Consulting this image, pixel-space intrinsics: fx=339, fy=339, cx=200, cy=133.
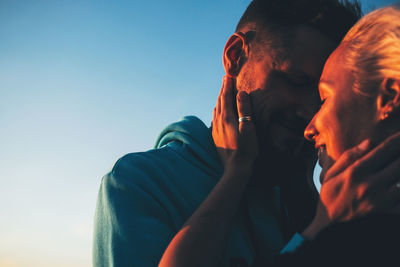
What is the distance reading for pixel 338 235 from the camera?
1.19m

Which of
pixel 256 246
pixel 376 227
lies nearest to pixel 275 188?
pixel 256 246

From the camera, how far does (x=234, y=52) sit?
8.73 feet

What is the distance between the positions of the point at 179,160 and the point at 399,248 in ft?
4.59

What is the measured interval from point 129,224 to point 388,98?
1347 millimetres

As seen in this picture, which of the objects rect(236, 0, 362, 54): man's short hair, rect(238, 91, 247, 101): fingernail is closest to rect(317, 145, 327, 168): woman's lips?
rect(238, 91, 247, 101): fingernail

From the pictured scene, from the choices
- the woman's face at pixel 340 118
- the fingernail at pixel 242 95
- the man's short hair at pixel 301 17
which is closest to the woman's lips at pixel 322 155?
the woman's face at pixel 340 118

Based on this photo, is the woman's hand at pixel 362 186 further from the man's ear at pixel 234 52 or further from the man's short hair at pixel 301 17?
the man's ear at pixel 234 52

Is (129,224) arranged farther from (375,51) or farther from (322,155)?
(375,51)

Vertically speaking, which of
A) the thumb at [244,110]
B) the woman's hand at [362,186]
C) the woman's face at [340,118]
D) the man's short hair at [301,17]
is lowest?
the woman's hand at [362,186]

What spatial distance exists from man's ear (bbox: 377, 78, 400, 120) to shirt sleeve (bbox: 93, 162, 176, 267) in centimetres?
119

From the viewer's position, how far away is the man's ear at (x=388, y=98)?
4.81 ft

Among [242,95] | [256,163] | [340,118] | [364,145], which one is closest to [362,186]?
[364,145]

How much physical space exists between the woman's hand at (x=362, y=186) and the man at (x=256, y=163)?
51 centimetres

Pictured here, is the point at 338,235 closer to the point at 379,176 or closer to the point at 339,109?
the point at 379,176
